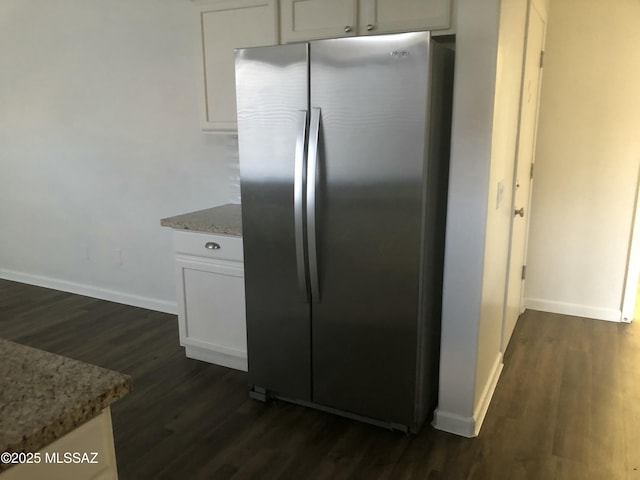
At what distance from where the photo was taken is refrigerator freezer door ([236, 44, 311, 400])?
229 cm

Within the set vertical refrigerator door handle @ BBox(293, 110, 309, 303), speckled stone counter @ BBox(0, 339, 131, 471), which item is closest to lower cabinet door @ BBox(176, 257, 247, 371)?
vertical refrigerator door handle @ BBox(293, 110, 309, 303)

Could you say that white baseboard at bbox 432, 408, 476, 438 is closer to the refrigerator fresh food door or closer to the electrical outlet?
the refrigerator fresh food door

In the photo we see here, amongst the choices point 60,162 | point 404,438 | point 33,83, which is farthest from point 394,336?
point 33,83

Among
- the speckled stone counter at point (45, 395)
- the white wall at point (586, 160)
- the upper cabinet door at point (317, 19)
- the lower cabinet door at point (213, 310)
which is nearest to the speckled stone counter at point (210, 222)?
the lower cabinet door at point (213, 310)

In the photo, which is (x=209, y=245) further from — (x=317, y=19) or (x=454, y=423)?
(x=454, y=423)

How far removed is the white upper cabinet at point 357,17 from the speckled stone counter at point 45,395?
2.00m

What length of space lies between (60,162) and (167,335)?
71.1 inches

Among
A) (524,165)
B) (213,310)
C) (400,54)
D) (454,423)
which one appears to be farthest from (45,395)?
(524,165)

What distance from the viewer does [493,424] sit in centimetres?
250

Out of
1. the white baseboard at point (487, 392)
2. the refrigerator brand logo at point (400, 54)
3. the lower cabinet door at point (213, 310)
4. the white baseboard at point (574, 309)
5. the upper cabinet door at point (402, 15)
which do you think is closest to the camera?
the refrigerator brand logo at point (400, 54)

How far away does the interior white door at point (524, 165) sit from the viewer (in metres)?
2.88

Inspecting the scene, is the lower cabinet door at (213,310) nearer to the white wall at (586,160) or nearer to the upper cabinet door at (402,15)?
the upper cabinet door at (402,15)

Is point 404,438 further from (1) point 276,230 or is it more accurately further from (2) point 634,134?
(2) point 634,134

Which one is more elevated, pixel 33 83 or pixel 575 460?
pixel 33 83
